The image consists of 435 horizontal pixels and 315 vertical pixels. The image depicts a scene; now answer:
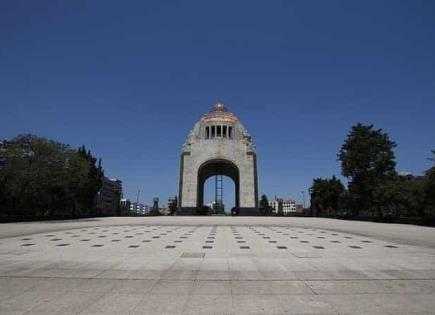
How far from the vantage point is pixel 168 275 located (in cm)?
747

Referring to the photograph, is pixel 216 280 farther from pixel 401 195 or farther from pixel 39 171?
pixel 401 195

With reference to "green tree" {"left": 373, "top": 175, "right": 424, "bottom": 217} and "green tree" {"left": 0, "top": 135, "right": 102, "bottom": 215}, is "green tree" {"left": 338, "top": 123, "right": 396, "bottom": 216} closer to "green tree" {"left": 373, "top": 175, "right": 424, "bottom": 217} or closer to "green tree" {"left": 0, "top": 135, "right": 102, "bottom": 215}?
"green tree" {"left": 373, "top": 175, "right": 424, "bottom": 217}

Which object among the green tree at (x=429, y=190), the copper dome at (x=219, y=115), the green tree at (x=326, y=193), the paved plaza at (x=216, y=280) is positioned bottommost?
the paved plaza at (x=216, y=280)

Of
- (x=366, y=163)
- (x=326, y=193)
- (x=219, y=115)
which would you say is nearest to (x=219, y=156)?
(x=219, y=115)

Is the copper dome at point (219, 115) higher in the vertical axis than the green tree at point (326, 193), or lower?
higher

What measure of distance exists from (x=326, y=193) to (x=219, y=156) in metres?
25.6

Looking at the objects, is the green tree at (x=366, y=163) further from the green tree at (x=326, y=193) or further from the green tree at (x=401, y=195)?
the green tree at (x=326, y=193)

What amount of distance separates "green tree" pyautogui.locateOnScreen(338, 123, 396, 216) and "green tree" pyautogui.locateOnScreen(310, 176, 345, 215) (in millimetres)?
25324

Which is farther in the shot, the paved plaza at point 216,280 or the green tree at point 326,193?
the green tree at point 326,193

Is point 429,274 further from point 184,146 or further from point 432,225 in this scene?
point 184,146

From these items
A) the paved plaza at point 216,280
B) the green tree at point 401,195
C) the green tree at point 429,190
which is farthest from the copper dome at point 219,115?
the paved plaza at point 216,280

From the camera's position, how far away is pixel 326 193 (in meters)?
68.4

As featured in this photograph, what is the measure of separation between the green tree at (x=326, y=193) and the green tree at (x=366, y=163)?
25.3 metres

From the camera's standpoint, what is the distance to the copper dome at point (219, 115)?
58.2 metres
